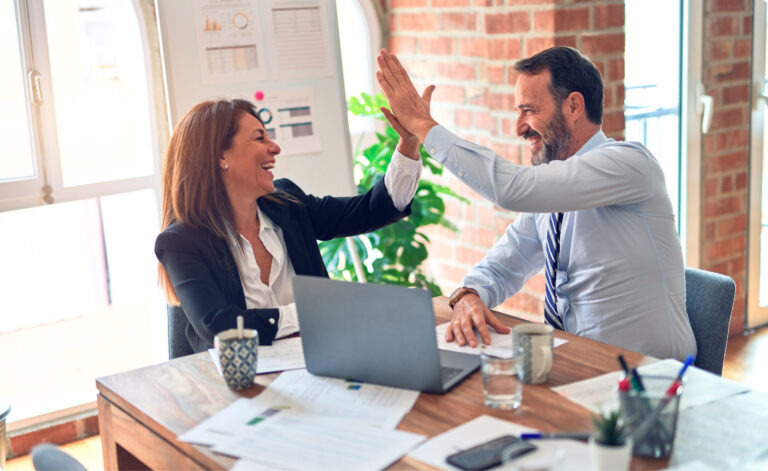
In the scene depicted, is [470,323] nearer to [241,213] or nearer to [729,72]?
[241,213]

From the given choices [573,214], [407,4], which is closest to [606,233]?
[573,214]

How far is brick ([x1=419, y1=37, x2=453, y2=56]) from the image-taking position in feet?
11.6

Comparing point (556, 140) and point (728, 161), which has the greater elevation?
point (556, 140)

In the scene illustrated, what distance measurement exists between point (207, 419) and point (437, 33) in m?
2.48

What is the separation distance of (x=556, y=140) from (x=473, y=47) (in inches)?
51.4

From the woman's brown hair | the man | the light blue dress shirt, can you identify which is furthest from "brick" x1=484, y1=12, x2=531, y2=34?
the woman's brown hair

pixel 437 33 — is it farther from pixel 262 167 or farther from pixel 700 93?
pixel 262 167

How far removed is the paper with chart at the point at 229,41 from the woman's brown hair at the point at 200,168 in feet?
2.10

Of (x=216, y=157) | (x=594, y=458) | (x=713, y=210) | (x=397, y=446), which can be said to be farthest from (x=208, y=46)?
(x=713, y=210)

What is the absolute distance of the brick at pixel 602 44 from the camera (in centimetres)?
305

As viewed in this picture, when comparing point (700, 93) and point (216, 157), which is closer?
point (216, 157)

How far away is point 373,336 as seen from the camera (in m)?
1.54

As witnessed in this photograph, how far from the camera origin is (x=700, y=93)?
367cm

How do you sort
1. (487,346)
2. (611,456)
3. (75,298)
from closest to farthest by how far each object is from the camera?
1. (611,456)
2. (487,346)
3. (75,298)
